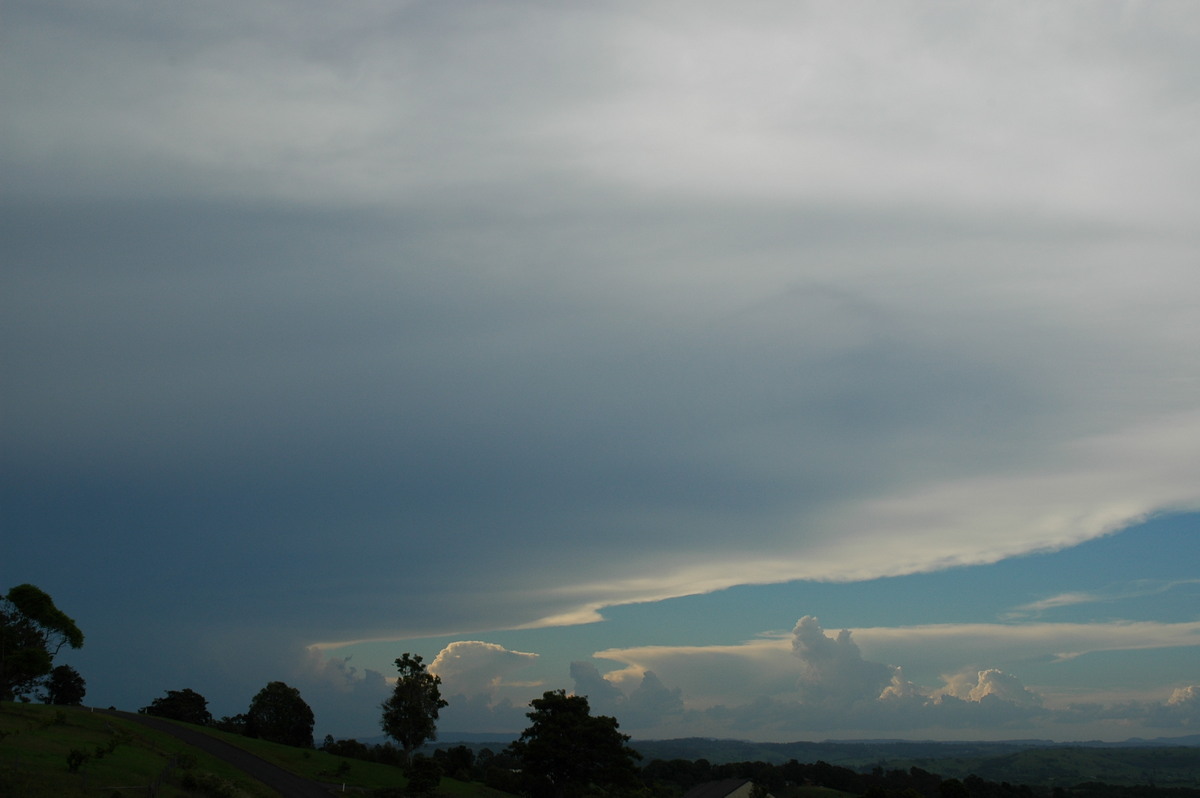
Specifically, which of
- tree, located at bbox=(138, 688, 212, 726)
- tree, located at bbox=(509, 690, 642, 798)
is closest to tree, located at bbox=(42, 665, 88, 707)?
tree, located at bbox=(138, 688, 212, 726)

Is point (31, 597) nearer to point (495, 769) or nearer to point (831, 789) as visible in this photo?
point (495, 769)

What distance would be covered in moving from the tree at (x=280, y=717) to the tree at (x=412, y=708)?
4020 cm

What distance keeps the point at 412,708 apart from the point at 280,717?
46.2 metres

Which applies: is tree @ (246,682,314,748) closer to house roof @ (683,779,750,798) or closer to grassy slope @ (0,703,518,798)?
grassy slope @ (0,703,518,798)

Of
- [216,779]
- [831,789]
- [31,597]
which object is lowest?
[831,789]

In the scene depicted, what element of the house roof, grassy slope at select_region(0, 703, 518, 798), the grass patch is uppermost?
grassy slope at select_region(0, 703, 518, 798)

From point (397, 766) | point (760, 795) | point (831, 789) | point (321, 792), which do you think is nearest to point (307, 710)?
point (397, 766)

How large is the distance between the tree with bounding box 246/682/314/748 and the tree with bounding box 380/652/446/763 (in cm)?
4020

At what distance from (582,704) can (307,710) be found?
68556 mm

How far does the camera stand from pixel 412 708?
116 m

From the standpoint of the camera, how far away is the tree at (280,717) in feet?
484

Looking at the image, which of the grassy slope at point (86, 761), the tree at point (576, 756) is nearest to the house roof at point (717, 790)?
the tree at point (576, 756)

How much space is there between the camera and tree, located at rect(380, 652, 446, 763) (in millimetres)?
116312

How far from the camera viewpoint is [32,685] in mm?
113062
